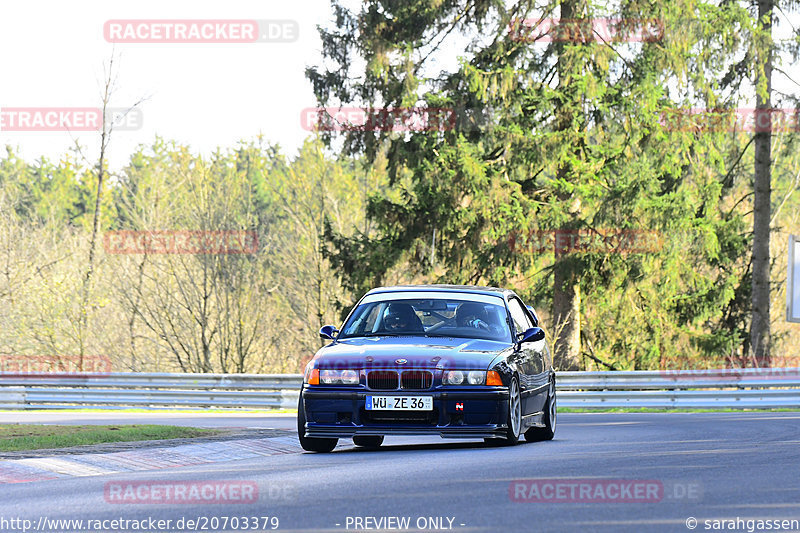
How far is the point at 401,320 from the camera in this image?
12711 millimetres

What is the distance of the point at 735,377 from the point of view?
77.6ft

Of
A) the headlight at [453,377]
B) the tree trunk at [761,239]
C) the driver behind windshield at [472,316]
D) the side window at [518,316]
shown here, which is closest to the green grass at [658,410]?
the tree trunk at [761,239]

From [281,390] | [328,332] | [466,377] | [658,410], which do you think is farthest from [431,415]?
[281,390]

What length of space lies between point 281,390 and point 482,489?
63.0 feet

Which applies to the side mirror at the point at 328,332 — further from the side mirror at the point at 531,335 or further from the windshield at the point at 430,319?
the side mirror at the point at 531,335

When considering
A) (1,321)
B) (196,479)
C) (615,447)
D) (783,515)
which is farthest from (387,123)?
(783,515)

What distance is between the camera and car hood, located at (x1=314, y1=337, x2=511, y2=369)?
11500 millimetres

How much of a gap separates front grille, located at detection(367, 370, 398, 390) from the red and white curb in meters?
1.54

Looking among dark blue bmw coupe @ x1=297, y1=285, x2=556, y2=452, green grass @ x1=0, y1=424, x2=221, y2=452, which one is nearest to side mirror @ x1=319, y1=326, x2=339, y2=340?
dark blue bmw coupe @ x1=297, y1=285, x2=556, y2=452

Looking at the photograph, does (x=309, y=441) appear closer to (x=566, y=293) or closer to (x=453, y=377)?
(x=453, y=377)

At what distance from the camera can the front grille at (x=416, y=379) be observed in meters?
11.5

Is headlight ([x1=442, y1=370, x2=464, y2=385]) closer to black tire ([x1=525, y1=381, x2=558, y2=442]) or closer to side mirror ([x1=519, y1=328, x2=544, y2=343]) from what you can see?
side mirror ([x1=519, y1=328, x2=544, y2=343])

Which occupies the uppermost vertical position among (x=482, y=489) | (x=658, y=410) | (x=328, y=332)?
(x=328, y=332)

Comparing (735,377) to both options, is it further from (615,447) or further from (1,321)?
(1,321)
